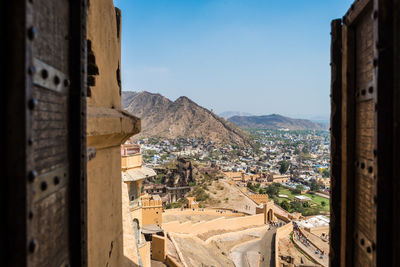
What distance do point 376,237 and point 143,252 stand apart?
21.3ft

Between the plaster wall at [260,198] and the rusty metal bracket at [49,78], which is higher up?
the rusty metal bracket at [49,78]

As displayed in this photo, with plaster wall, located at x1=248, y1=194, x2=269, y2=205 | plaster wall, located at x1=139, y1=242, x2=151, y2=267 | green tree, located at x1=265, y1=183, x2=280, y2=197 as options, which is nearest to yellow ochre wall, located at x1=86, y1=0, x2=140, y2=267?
plaster wall, located at x1=139, y1=242, x2=151, y2=267

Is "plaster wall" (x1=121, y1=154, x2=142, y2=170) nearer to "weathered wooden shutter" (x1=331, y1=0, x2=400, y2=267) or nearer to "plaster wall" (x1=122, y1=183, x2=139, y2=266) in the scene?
"plaster wall" (x1=122, y1=183, x2=139, y2=266)

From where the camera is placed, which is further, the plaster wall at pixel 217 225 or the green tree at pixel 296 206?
the green tree at pixel 296 206

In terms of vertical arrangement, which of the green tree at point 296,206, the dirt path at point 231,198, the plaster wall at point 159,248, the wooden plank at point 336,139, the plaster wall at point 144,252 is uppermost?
the wooden plank at point 336,139

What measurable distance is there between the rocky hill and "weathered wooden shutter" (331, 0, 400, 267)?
9074cm

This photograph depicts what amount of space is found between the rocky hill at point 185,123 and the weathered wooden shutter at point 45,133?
3604 inches

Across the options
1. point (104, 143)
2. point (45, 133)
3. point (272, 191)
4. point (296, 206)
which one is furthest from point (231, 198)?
point (45, 133)

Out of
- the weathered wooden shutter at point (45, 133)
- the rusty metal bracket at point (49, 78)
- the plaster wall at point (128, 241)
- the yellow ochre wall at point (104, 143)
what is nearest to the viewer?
the weathered wooden shutter at point (45, 133)

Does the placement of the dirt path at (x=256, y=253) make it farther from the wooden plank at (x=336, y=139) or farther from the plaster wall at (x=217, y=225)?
the wooden plank at (x=336, y=139)

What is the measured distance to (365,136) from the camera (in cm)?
195

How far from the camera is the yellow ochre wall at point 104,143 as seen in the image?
2.25 metres

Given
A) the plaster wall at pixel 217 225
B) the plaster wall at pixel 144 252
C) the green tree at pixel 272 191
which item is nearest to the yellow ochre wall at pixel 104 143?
the plaster wall at pixel 144 252

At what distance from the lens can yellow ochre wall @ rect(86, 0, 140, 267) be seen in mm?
2248
